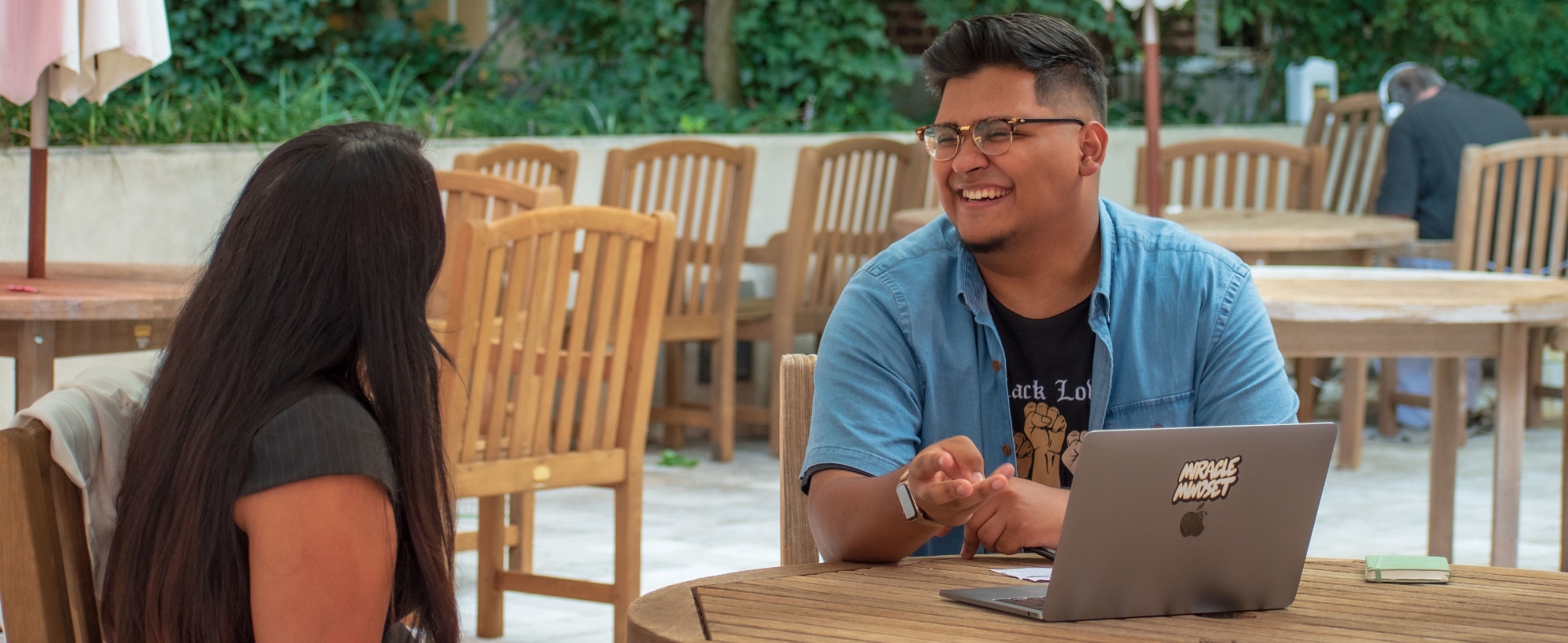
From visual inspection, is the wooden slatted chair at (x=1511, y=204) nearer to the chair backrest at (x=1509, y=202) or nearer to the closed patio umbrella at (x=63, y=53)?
the chair backrest at (x=1509, y=202)

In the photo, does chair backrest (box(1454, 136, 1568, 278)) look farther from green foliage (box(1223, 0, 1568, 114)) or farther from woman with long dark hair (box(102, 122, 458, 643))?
woman with long dark hair (box(102, 122, 458, 643))

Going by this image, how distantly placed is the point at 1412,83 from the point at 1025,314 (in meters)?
5.08

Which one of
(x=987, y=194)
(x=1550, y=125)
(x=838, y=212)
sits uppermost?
(x=1550, y=125)

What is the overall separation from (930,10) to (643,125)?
76.8 inches

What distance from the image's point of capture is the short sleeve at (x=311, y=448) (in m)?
1.31

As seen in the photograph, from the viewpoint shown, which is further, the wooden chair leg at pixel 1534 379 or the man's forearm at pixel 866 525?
the wooden chair leg at pixel 1534 379

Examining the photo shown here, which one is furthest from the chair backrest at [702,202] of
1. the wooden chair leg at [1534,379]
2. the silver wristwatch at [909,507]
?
the silver wristwatch at [909,507]

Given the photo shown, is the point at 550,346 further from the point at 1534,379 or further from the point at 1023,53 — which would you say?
the point at 1534,379

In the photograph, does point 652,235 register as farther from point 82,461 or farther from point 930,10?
point 930,10

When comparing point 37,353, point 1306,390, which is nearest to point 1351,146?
point 1306,390

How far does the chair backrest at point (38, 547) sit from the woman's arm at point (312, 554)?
6.1 inches

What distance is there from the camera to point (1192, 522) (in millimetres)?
1309

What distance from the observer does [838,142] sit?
5.35 metres

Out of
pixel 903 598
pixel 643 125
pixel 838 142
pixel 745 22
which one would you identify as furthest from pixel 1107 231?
pixel 745 22
